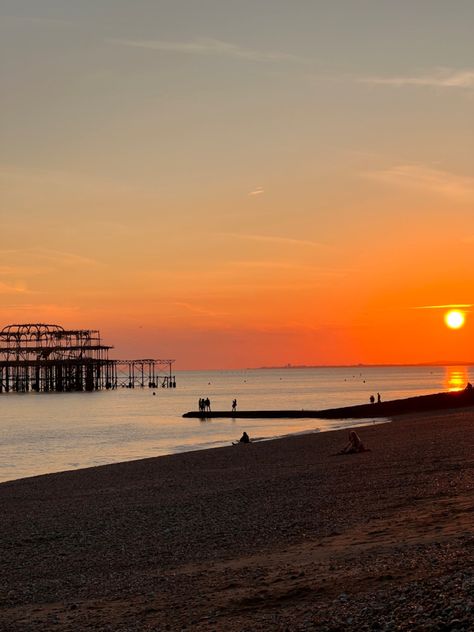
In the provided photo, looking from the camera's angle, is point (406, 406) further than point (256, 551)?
Yes

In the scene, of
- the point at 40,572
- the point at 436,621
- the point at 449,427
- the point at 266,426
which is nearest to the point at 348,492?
the point at 40,572

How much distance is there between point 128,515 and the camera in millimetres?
16953

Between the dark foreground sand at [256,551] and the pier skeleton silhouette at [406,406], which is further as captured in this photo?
the pier skeleton silhouette at [406,406]

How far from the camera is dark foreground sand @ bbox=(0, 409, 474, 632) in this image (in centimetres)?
830

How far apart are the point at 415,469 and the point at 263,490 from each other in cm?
370

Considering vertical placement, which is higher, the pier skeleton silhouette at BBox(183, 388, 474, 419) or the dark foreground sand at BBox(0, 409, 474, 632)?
the pier skeleton silhouette at BBox(183, 388, 474, 419)

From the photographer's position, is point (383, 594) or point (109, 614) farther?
point (109, 614)

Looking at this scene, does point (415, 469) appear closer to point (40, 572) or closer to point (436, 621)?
point (40, 572)

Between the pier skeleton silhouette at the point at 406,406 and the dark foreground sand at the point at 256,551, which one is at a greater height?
the pier skeleton silhouette at the point at 406,406

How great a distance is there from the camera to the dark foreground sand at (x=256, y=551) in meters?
8.30

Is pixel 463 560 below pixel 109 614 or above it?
above

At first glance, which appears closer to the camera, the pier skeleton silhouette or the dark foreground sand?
the dark foreground sand

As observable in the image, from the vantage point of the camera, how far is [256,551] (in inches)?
467

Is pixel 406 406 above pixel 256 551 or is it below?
above
